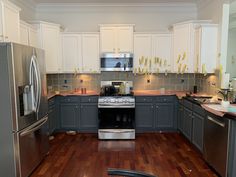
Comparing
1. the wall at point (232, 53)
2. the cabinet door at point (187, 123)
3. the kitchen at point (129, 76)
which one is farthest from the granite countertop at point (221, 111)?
the wall at point (232, 53)

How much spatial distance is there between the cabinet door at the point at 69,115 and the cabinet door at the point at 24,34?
1.63m

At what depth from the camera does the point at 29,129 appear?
2816 mm

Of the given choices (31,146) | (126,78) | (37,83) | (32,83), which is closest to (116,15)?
(126,78)

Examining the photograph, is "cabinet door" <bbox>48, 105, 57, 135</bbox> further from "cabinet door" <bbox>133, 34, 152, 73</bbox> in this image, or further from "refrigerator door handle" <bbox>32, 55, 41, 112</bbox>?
"cabinet door" <bbox>133, 34, 152, 73</bbox>

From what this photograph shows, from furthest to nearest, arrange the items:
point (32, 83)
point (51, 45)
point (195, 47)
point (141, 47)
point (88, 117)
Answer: point (141, 47), point (88, 117), point (51, 45), point (195, 47), point (32, 83)

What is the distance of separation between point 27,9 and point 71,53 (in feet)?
4.48

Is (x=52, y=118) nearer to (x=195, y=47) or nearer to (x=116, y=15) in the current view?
(x=116, y=15)

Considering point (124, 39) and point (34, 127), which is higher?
point (124, 39)

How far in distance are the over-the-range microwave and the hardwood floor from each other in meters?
1.62

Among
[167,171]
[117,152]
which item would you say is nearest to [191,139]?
[167,171]

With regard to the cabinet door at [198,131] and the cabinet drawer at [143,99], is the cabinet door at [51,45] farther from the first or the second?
the cabinet door at [198,131]

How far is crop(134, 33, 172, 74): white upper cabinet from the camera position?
15.8 feet

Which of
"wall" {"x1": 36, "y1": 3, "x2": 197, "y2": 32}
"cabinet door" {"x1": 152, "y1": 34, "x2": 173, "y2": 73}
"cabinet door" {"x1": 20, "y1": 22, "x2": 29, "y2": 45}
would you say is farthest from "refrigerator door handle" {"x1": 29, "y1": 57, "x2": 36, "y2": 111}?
"cabinet door" {"x1": 152, "y1": 34, "x2": 173, "y2": 73}

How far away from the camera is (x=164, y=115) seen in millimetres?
4707
